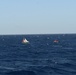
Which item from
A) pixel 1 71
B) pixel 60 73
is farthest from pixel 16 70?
pixel 60 73

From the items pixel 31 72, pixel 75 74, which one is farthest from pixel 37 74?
pixel 75 74

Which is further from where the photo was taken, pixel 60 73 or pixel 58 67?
pixel 58 67

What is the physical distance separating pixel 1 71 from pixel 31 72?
4.14 metres

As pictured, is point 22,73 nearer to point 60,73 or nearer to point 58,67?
point 60,73

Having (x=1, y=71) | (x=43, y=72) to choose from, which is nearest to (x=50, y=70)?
(x=43, y=72)

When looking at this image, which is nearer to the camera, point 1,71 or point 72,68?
point 1,71

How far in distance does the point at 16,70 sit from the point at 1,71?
2119 millimetres

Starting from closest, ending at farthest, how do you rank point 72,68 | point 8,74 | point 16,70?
point 8,74 → point 16,70 → point 72,68

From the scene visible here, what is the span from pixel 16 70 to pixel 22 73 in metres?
2.41

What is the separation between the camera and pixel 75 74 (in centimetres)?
4516

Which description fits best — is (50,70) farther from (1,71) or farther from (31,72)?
(1,71)

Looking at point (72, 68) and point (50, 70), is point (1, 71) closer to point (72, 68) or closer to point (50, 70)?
point (50, 70)

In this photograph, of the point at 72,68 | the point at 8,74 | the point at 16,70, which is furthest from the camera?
the point at 72,68

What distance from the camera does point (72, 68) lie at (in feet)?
168
